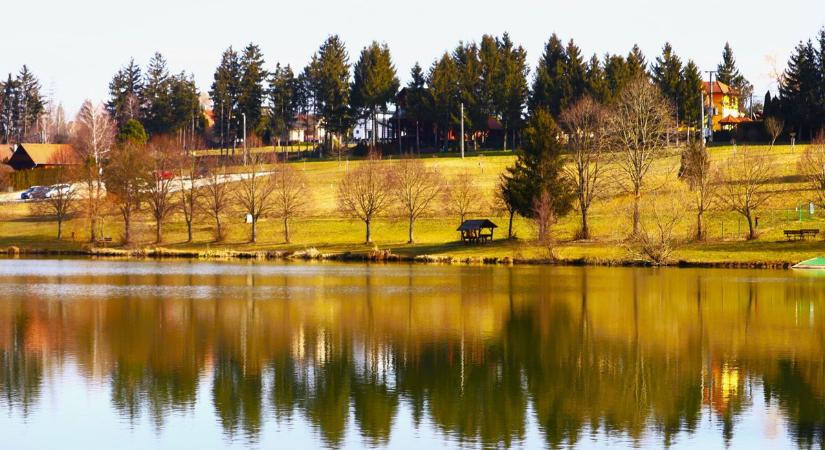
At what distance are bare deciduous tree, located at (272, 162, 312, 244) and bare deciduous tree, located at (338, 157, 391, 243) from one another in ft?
12.2

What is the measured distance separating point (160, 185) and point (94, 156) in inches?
483

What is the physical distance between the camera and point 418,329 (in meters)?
38.8

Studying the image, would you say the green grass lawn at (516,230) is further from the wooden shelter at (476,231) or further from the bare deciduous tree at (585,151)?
the bare deciduous tree at (585,151)

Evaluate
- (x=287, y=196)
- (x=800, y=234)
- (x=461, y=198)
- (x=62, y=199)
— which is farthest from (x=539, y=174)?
(x=62, y=199)

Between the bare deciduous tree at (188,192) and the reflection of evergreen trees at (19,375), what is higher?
the bare deciduous tree at (188,192)

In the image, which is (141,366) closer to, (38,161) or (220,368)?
(220,368)

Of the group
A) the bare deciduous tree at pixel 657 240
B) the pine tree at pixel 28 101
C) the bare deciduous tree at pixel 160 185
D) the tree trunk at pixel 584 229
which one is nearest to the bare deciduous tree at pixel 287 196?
the bare deciduous tree at pixel 160 185

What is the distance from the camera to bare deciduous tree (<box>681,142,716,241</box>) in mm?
74500

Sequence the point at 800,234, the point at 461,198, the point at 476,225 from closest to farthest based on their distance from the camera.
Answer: the point at 800,234 → the point at 476,225 → the point at 461,198

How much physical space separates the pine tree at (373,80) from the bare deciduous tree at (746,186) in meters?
43.5

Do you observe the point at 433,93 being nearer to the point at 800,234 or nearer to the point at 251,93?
the point at 251,93

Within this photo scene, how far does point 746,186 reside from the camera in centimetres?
7588

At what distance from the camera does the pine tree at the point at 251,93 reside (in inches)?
5423

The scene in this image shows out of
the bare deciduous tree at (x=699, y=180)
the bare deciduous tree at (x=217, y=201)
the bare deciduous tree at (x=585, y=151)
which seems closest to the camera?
the bare deciduous tree at (x=699, y=180)
